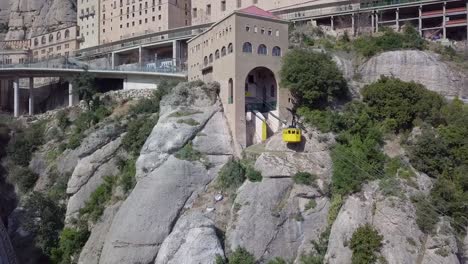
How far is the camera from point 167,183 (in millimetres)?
43594

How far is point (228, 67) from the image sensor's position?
160 feet

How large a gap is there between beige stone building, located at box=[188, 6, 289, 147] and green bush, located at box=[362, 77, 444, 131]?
7458mm

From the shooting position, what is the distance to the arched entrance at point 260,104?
160ft

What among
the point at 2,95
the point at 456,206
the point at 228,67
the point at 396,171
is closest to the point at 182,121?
the point at 228,67

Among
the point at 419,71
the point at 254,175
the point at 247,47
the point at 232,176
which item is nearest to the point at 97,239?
the point at 232,176

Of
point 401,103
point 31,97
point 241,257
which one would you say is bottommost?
point 241,257

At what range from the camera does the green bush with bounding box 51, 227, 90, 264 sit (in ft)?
151

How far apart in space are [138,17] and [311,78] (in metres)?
43.1

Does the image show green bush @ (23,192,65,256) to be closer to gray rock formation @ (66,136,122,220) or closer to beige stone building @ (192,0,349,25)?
gray rock formation @ (66,136,122,220)

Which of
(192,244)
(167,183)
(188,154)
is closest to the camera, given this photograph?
(192,244)

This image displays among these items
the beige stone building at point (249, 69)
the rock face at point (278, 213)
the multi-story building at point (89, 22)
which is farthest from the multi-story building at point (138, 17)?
the rock face at point (278, 213)

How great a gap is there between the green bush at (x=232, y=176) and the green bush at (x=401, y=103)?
11956 millimetres

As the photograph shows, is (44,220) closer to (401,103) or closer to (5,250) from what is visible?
(5,250)

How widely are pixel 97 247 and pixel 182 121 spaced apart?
11.7 meters
